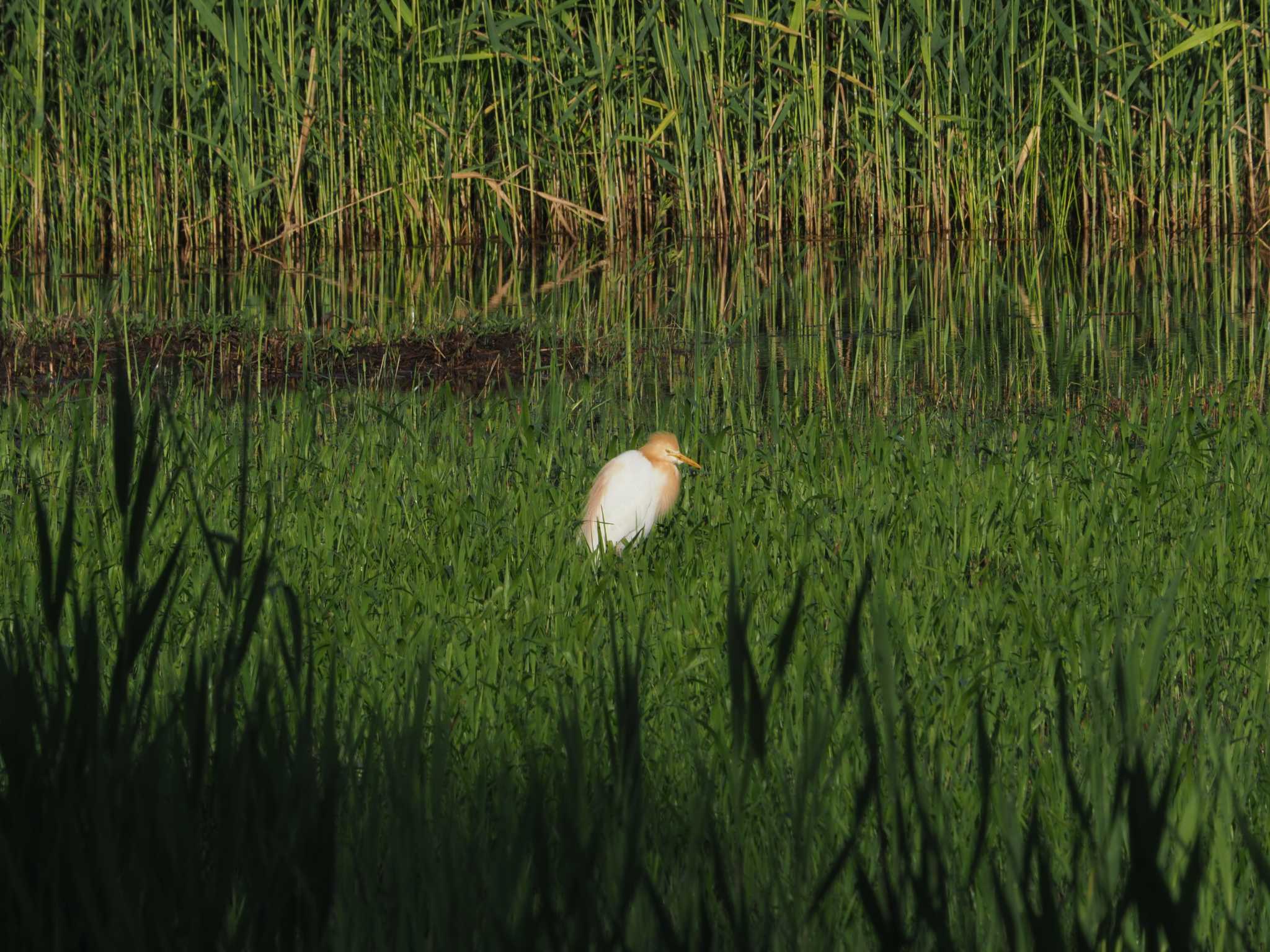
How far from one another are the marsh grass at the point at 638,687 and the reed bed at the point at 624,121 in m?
5.43

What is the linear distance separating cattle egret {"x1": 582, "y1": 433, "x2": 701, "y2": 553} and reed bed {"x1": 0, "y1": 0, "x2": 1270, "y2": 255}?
6.62 meters

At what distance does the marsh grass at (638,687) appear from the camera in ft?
3.56

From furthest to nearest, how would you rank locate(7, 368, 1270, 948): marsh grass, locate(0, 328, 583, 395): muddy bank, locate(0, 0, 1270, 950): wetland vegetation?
locate(0, 328, 583, 395): muddy bank < locate(0, 0, 1270, 950): wetland vegetation < locate(7, 368, 1270, 948): marsh grass

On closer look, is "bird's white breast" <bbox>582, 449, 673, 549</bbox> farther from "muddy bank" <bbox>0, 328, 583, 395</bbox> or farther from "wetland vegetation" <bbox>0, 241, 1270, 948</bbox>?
"muddy bank" <bbox>0, 328, 583, 395</bbox>

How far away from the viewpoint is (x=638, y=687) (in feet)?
3.71

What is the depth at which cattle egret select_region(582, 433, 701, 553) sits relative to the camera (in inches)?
124

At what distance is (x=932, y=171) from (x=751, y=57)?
1.33m

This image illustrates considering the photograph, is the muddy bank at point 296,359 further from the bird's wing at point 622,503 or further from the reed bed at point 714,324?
the bird's wing at point 622,503

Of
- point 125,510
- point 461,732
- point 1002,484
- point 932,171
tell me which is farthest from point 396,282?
point 125,510

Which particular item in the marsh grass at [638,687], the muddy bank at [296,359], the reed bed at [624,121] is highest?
the reed bed at [624,121]

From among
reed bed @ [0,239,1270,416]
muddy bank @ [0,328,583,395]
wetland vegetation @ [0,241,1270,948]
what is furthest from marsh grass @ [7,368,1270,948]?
muddy bank @ [0,328,583,395]

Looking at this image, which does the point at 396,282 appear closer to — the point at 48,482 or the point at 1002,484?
the point at 48,482

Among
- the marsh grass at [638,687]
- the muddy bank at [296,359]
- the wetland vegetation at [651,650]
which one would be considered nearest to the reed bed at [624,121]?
the muddy bank at [296,359]

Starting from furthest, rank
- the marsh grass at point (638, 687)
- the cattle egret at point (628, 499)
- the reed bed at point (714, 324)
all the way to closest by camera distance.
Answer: the reed bed at point (714, 324) → the cattle egret at point (628, 499) → the marsh grass at point (638, 687)
